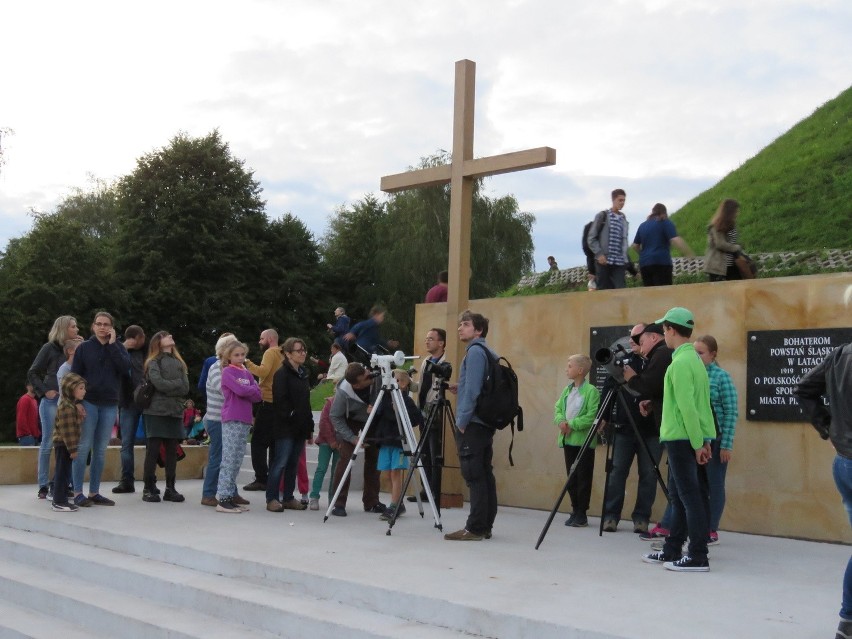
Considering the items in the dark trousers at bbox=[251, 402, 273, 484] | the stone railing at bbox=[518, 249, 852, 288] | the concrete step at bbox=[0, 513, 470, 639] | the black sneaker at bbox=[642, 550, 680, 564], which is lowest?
the concrete step at bbox=[0, 513, 470, 639]

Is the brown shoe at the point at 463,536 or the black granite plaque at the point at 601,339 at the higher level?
the black granite plaque at the point at 601,339

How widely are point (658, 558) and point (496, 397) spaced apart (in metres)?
1.75

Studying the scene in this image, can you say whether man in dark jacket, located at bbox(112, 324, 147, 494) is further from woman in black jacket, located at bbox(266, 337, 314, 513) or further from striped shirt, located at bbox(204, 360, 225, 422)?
woman in black jacket, located at bbox(266, 337, 314, 513)

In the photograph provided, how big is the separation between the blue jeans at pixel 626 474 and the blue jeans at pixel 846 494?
3.71m

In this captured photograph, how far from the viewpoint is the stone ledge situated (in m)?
11.8

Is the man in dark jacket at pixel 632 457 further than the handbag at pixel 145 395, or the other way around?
the handbag at pixel 145 395

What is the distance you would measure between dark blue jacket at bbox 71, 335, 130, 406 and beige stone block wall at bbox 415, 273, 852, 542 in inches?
137

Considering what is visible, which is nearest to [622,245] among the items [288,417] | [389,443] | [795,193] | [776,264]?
[389,443]

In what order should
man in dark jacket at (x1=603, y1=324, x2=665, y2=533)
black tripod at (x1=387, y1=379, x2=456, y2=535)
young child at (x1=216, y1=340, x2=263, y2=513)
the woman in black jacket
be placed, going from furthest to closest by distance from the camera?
the woman in black jacket < young child at (x1=216, y1=340, x2=263, y2=513) < man in dark jacket at (x1=603, y1=324, x2=665, y2=533) < black tripod at (x1=387, y1=379, x2=456, y2=535)

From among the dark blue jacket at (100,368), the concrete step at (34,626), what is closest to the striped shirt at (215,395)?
the dark blue jacket at (100,368)

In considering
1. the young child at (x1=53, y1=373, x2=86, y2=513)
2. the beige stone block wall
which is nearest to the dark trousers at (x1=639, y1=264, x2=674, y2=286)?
the beige stone block wall

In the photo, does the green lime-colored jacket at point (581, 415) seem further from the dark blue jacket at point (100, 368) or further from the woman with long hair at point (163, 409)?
the dark blue jacket at point (100, 368)

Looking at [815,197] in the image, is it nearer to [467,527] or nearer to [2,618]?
[467,527]

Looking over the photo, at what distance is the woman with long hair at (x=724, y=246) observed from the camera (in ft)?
33.4
